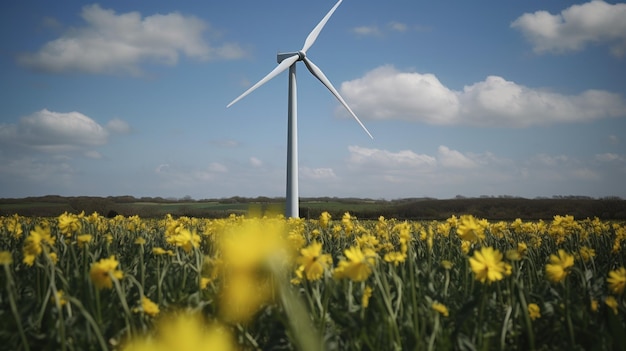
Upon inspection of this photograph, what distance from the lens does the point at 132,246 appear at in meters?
6.53

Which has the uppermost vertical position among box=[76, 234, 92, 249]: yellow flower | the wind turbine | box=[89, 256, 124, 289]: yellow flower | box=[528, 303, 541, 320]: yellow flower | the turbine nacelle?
the turbine nacelle

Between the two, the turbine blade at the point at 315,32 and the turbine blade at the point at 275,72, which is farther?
the turbine blade at the point at 315,32

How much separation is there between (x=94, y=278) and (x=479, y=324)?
2258 millimetres

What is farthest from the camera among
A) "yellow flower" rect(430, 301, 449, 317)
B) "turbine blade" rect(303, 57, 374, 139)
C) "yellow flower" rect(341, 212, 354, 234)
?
"turbine blade" rect(303, 57, 374, 139)

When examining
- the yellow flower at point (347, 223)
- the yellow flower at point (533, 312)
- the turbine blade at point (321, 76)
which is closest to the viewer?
the yellow flower at point (533, 312)

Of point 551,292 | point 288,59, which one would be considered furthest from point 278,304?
point 288,59

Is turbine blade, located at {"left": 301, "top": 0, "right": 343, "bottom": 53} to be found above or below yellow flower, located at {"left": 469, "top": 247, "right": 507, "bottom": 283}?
above

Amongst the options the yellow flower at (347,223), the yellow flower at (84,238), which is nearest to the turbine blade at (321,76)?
the yellow flower at (347,223)

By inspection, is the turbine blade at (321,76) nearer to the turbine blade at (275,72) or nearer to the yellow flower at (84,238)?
the turbine blade at (275,72)

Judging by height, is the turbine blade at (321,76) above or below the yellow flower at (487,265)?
above

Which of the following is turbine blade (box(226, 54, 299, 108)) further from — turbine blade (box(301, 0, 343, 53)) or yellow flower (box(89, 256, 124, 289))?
yellow flower (box(89, 256, 124, 289))

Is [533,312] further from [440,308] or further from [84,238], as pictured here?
[84,238]

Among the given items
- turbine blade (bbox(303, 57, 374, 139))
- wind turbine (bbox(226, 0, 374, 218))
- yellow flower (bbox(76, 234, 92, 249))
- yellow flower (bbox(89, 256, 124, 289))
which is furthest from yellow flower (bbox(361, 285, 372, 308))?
turbine blade (bbox(303, 57, 374, 139))

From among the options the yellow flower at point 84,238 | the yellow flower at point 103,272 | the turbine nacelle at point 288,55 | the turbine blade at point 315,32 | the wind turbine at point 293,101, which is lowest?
the yellow flower at point 103,272
